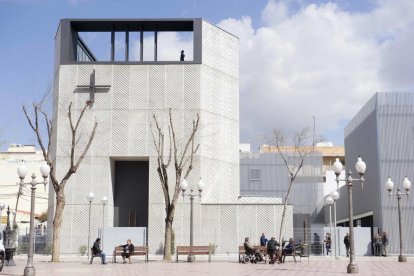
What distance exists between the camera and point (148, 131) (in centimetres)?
4122

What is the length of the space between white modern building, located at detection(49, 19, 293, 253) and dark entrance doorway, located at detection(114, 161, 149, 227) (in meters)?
0.10

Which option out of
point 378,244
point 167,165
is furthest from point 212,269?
point 378,244

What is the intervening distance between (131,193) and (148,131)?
17.8ft

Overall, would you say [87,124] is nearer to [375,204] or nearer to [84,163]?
[84,163]

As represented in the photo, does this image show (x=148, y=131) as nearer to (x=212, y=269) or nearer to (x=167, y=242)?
(x=167, y=242)

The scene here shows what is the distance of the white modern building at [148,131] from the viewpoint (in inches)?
1586

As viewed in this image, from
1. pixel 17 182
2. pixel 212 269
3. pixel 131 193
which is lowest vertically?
pixel 212 269

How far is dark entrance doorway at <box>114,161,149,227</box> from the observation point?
43375 mm

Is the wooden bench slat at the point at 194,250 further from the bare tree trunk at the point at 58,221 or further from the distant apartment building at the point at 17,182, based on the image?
the distant apartment building at the point at 17,182

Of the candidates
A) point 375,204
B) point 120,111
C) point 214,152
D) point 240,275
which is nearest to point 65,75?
point 120,111

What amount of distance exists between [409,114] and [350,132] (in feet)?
35.2

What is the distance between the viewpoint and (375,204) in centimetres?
4094

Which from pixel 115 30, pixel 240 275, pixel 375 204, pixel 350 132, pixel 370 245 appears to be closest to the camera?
pixel 240 275

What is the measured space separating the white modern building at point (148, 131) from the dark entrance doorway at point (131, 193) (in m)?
0.10
